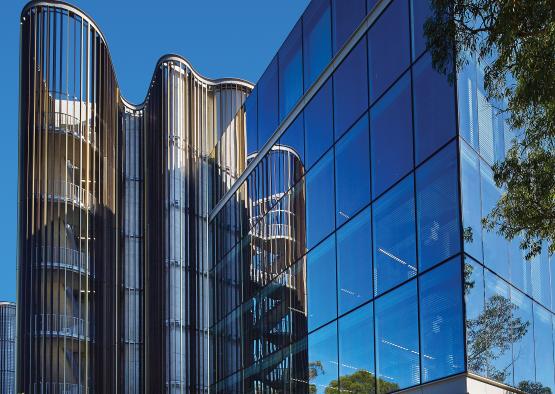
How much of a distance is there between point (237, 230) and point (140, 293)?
12168 mm

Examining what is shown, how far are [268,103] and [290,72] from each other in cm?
294

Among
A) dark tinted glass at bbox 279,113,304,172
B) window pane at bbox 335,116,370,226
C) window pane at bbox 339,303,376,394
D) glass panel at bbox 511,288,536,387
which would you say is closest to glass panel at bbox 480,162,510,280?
glass panel at bbox 511,288,536,387

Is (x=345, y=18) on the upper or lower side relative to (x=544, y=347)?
upper

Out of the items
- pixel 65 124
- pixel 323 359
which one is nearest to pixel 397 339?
pixel 323 359

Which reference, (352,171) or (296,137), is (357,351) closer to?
(352,171)

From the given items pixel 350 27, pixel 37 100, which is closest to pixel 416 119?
pixel 350 27

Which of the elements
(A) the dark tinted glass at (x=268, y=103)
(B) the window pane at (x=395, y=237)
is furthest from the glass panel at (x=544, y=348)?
(A) the dark tinted glass at (x=268, y=103)

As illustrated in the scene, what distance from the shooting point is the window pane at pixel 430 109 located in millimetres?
21078

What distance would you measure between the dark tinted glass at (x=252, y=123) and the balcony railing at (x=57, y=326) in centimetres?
1326

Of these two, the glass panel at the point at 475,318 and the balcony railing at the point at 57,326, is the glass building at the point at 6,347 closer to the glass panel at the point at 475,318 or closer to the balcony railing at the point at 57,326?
the balcony railing at the point at 57,326

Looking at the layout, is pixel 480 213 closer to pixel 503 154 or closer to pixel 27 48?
pixel 503 154

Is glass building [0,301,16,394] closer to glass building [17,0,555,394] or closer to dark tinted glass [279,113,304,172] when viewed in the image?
glass building [17,0,555,394]

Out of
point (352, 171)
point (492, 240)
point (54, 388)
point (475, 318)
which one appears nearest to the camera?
point (475, 318)

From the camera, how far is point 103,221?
155 ft
